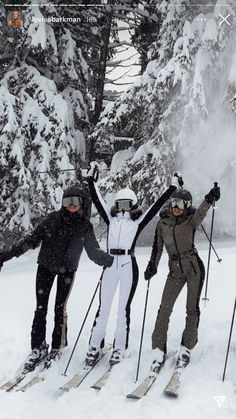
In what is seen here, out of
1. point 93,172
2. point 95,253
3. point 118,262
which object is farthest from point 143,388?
point 93,172

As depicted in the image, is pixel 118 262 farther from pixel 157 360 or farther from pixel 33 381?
pixel 33 381

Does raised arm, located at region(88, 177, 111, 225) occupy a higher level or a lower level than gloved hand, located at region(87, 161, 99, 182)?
lower

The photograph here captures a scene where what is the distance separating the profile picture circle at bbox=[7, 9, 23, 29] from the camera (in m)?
14.1

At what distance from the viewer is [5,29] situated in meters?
14.8

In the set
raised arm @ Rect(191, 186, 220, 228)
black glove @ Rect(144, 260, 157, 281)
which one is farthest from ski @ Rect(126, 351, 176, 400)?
raised arm @ Rect(191, 186, 220, 228)

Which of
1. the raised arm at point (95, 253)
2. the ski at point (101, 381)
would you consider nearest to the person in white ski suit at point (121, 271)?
the raised arm at point (95, 253)

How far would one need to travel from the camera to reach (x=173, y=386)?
198 inches

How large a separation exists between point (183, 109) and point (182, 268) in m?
8.59

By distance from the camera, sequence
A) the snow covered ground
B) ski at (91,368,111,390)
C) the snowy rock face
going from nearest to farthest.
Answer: the snow covered ground
ski at (91,368,111,390)
the snowy rock face

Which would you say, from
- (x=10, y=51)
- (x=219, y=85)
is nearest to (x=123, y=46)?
(x=10, y=51)

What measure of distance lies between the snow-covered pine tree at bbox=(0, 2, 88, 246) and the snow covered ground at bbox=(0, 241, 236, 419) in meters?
6.19

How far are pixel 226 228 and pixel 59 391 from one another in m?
12.3

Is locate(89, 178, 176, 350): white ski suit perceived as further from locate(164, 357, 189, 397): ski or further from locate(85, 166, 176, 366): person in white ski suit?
locate(164, 357, 189, 397): ski

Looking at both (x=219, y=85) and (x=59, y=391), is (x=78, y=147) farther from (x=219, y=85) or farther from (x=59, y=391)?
(x=59, y=391)
